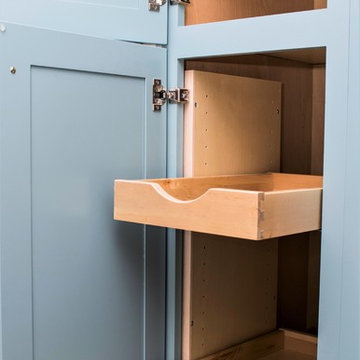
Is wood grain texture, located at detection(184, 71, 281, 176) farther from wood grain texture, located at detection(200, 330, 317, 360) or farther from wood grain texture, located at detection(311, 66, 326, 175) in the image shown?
wood grain texture, located at detection(200, 330, 317, 360)

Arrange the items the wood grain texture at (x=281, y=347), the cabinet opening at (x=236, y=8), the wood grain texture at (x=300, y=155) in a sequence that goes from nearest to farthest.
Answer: the cabinet opening at (x=236, y=8) → the wood grain texture at (x=281, y=347) → the wood grain texture at (x=300, y=155)

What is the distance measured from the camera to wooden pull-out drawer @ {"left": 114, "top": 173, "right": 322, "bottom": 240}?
4.11 feet

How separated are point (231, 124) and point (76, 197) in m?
0.58

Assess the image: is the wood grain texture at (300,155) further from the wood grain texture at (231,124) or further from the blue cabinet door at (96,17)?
the blue cabinet door at (96,17)

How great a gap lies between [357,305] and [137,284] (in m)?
0.57

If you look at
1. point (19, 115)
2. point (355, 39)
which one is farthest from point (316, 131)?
point (19, 115)

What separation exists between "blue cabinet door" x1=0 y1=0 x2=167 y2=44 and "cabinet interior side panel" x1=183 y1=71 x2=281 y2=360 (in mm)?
173

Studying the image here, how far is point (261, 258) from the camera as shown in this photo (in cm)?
205

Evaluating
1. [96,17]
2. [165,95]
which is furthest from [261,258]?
[96,17]

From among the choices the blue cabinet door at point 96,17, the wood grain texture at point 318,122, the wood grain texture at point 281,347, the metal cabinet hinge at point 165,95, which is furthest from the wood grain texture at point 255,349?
the blue cabinet door at point 96,17

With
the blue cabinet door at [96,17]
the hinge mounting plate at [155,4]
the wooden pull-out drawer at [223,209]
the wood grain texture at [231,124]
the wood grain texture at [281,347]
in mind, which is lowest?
the wood grain texture at [281,347]

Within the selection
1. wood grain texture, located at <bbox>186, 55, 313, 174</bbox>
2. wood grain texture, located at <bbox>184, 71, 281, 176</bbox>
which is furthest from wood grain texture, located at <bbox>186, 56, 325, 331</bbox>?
wood grain texture, located at <bbox>184, 71, 281, 176</bbox>

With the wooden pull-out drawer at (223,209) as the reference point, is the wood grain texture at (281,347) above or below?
below

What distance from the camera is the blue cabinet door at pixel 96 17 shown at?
1380 mm
